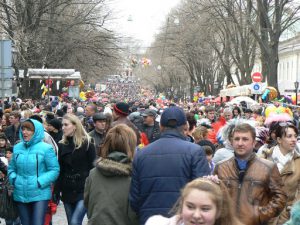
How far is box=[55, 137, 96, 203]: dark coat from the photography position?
26.7 feet

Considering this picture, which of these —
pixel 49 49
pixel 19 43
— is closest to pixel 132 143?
pixel 19 43

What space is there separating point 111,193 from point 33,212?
7.08ft

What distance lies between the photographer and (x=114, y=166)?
617 centimetres

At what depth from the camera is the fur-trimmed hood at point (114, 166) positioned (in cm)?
616

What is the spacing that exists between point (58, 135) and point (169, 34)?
50217mm

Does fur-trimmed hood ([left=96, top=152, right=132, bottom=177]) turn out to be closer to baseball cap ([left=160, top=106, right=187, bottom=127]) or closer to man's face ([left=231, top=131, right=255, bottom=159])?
baseball cap ([left=160, top=106, right=187, bottom=127])

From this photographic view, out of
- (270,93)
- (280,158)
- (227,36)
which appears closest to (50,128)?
(280,158)

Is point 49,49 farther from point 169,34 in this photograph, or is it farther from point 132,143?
point 132,143

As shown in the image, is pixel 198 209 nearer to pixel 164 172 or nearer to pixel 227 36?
pixel 164 172

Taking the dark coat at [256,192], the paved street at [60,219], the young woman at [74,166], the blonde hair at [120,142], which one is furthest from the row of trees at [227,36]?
the dark coat at [256,192]

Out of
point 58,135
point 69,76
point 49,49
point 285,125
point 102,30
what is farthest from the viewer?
point 102,30

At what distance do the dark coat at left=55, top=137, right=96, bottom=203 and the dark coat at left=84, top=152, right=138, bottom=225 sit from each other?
6.20 ft

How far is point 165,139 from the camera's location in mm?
5996

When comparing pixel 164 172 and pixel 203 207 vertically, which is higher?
pixel 203 207
